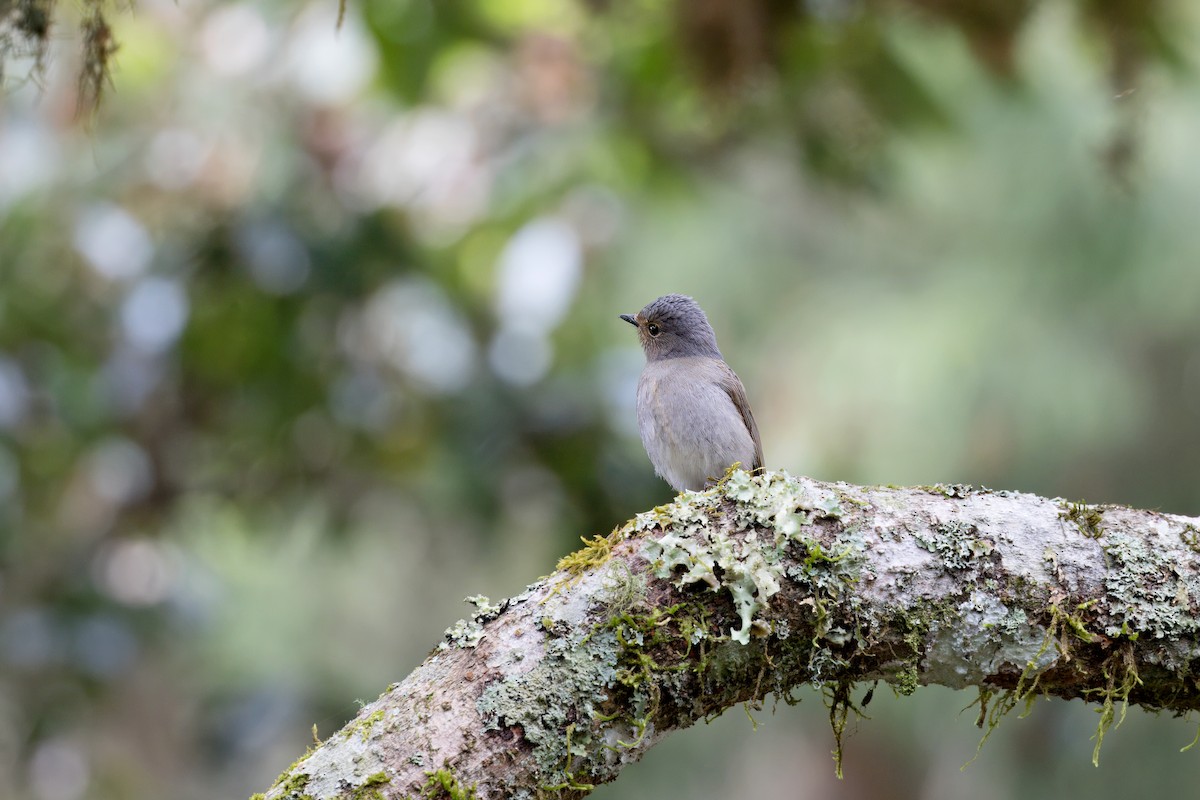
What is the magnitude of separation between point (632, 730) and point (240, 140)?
5298 mm

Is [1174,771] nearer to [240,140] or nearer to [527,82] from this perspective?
[527,82]

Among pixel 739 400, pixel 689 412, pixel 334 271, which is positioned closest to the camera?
pixel 689 412

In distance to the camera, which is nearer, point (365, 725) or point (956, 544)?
point (365, 725)

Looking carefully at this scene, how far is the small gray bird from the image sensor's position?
4.13 metres

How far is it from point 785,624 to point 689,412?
6.28 feet

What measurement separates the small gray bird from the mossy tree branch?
1496mm

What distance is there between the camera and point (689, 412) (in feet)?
13.6

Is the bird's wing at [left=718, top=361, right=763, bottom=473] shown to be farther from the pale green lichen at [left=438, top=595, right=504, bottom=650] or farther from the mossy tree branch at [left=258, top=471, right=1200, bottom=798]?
the pale green lichen at [left=438, top=595, right=504, bottom=650]

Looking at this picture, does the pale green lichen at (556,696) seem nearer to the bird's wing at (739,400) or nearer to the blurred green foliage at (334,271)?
the bird's wing at (739,400)

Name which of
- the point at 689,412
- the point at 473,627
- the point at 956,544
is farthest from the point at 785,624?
the point at 689,412

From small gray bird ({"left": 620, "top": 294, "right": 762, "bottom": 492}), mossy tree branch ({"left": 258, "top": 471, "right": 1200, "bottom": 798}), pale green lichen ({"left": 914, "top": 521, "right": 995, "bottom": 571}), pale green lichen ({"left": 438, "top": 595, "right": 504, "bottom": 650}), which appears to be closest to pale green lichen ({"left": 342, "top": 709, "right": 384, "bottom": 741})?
mossy tree branch ({"left": 258, "top": 471, "right": 1200, "bottom": 798})

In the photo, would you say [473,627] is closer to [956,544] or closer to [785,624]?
[785,624]

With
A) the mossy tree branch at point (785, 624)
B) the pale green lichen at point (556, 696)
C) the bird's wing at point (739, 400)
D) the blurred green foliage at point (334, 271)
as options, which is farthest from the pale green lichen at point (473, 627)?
the blurred green foliage at point (334, 271)

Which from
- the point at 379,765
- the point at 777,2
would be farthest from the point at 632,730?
the point at 777,2
